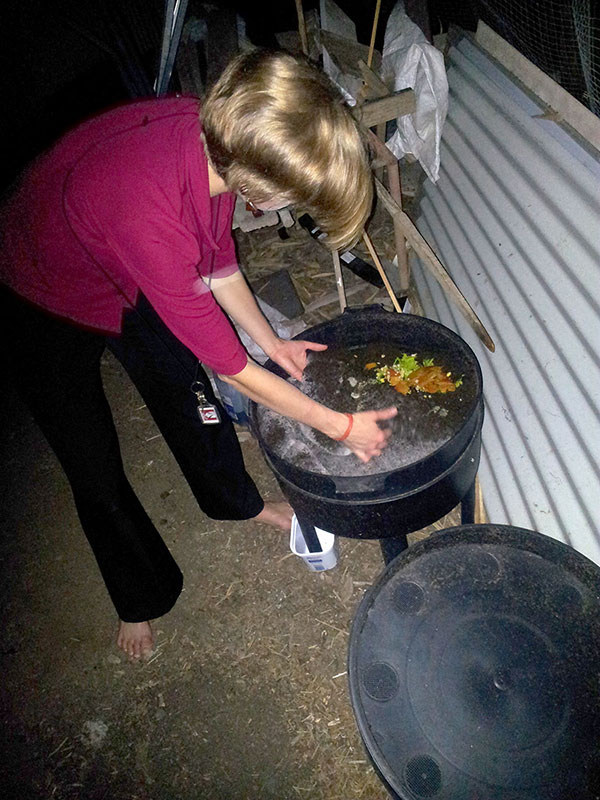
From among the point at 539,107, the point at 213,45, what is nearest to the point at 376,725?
the point at 539,107

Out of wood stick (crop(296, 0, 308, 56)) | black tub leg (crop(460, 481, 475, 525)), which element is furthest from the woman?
wood stick (crop(296, 0, 308, 56))

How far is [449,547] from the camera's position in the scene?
5.95 ft

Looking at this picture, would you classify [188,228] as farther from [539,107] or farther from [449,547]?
[539,107]

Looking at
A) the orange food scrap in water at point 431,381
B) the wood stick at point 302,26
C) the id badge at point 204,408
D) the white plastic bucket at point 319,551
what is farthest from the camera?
the wood stick at point 302,26

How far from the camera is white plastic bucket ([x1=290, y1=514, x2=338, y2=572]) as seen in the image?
2.65 meters

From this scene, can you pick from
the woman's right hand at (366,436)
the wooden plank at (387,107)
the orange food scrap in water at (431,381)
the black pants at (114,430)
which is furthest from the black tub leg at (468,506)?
the wooden plank at (387,107)

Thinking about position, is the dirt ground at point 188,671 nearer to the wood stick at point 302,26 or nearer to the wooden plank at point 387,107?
the wooden plank at point 387,107

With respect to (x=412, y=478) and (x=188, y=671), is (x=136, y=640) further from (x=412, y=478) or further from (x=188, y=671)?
(x=412, y=478)

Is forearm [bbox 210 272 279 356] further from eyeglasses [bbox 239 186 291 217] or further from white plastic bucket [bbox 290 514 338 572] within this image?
white plastic bucket [bbox 290 514 338 572]

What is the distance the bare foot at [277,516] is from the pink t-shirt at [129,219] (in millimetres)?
1563

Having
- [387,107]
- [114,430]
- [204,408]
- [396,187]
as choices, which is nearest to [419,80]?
[387,107]

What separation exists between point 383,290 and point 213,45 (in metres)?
2.36

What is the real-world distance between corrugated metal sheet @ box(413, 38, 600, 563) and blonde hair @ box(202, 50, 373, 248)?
0.98m

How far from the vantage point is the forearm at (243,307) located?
2.20 metres
